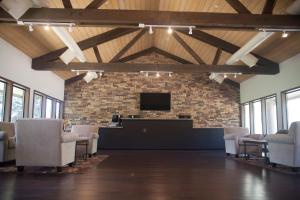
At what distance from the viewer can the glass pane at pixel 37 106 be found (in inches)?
349

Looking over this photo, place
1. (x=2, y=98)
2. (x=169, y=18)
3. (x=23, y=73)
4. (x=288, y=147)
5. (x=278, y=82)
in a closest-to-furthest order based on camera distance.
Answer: (x=288, y=147), (x=169, y=18), (x=2, y=98), (x=23, y=73), (x=278, y=82)

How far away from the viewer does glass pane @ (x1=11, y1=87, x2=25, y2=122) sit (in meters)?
7.43

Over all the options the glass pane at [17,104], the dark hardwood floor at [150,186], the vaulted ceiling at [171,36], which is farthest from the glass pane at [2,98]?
the dark hardwood floor at [150,186]

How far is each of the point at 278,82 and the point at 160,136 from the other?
15.6 feet

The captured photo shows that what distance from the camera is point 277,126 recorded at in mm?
8289

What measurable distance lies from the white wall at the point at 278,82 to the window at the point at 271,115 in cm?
31

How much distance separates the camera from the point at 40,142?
4207 millimetres

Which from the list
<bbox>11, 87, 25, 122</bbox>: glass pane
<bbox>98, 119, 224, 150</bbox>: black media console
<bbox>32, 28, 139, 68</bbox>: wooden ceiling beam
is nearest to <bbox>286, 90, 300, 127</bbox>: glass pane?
<bbox>98, 119, 224, 150</bbox>: black media console

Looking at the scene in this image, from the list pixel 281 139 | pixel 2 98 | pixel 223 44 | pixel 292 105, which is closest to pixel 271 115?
pixel 292 105

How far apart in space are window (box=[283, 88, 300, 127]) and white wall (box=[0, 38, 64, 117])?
7.87m

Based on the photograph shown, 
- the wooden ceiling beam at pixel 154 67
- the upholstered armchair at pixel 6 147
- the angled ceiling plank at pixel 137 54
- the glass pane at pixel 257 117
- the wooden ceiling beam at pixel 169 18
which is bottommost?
the upholstered armchair at pixel 6 147

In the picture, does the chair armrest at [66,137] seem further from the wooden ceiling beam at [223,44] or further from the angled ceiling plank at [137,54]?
the angled ceiling plank at [137,54]

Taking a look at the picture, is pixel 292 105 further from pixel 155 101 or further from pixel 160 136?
pixel 155 101

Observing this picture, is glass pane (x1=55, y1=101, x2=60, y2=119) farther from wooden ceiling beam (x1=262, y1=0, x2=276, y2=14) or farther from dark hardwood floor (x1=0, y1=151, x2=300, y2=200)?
wooden ceiling beam (x1=262, y1=0, x2=276, y2=14)
